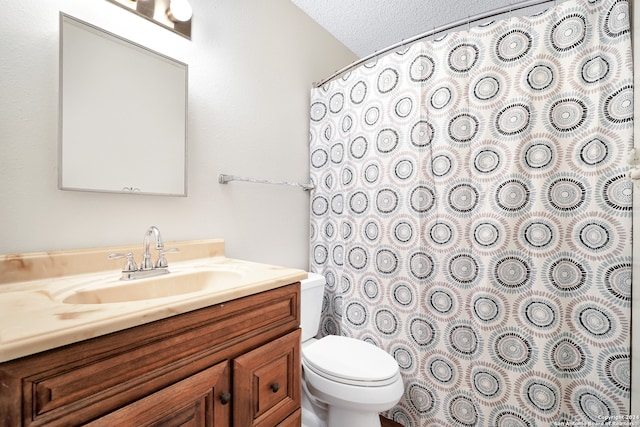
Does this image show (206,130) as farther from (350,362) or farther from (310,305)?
(350,362)

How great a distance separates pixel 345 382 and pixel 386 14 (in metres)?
2.06

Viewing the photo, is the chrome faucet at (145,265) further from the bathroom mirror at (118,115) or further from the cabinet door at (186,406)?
the cabinet door at (186,406)

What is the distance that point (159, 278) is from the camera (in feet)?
3.23

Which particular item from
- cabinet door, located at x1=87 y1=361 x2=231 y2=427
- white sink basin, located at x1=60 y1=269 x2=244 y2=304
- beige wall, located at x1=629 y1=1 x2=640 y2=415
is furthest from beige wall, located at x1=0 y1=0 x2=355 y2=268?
beige wall, located at x1=629 y1=1 x2=640 y2=415

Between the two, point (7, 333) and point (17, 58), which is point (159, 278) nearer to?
point (7, 333)

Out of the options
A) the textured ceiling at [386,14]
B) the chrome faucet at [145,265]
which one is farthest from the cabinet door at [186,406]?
the textured ceiling at [386,14]

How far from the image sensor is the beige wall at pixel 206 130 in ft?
2.92

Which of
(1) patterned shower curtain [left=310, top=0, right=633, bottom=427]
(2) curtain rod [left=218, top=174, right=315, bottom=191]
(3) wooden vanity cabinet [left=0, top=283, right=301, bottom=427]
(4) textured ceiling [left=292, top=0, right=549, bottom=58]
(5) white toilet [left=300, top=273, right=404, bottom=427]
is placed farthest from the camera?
(4) textured ceiling [left=292, top=0, right=549, bottom=58]

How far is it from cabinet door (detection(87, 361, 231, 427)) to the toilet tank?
726mm

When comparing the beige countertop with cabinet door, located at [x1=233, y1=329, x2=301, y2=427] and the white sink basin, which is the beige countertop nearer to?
the white sink basin

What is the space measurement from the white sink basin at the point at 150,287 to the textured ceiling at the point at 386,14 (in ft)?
5.61

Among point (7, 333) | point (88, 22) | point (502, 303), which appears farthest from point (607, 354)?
point (88, 22)

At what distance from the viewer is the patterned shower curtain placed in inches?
41.1

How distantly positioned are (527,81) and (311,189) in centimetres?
123
